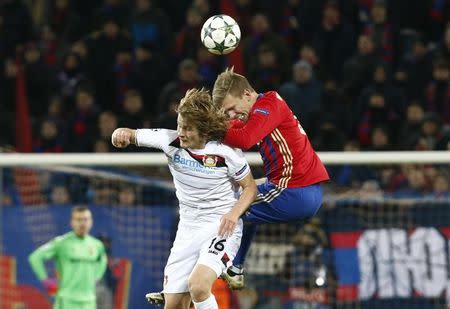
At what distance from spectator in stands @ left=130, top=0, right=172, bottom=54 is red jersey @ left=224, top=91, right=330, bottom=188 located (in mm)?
5934

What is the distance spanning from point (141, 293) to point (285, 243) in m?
1.33

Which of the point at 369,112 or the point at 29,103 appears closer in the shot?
the point at 369,112

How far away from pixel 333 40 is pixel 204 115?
605 centimetres

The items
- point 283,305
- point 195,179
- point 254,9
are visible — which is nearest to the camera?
point 195,179

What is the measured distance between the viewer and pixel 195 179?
7.80 metres

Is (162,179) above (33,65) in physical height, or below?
below

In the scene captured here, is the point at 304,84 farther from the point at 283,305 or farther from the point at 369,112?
the point at 283,305

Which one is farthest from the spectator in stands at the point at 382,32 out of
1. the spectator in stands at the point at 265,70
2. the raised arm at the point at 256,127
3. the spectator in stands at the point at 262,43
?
the raised arm at the point at 256,127

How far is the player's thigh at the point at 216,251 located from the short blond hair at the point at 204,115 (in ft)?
1.83

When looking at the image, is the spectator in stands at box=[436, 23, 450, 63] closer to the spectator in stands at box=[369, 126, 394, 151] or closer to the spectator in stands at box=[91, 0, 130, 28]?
the spectator in stands at box=[369, 126, 394, 151]

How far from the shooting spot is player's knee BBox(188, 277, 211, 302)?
7.62 m

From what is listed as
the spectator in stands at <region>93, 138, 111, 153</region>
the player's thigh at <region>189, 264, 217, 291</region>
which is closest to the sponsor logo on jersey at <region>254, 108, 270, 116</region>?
the player's thigh at <region>189, 264, 217, 291</region>

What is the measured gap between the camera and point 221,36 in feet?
27.2

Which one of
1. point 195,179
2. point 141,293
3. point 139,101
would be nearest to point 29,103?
Answer: point 139,101
